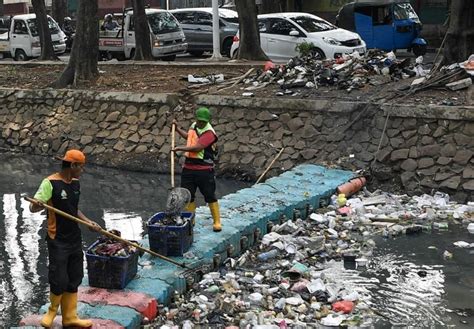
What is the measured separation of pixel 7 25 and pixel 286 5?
12.4 metres

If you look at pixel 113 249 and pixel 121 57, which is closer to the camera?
pixel 113 249

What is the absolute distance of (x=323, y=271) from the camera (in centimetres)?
774

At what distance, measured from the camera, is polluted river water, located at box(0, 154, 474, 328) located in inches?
268

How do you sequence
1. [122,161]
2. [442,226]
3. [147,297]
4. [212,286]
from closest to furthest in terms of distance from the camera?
1. [147,297]
2. [212,286]
3. [442,226]
4. [122,161]

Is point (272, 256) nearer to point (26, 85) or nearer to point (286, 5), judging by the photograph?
point (26, 85)

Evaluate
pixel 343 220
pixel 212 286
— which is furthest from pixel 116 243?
pixel 343 220

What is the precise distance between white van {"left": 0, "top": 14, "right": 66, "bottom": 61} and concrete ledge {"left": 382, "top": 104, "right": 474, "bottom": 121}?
691 inches

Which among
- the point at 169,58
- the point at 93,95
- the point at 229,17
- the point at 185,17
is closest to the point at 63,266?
the point at 93,95

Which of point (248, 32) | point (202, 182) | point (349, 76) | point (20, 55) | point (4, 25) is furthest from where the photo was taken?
point (4, 25)

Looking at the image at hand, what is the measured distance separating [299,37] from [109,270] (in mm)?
14602

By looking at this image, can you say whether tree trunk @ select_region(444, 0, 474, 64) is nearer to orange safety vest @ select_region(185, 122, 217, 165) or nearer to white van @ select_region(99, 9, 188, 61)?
orange safety vest @ select_region(185, 122, 217, 165)

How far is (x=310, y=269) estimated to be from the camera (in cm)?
779

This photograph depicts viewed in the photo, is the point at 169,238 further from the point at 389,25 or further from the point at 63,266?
the point at 389,25

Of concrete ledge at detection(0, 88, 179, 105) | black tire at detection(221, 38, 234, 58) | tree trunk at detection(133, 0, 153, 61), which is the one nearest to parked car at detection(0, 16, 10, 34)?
tree trunk at detection(133, 0, 153, 61)
